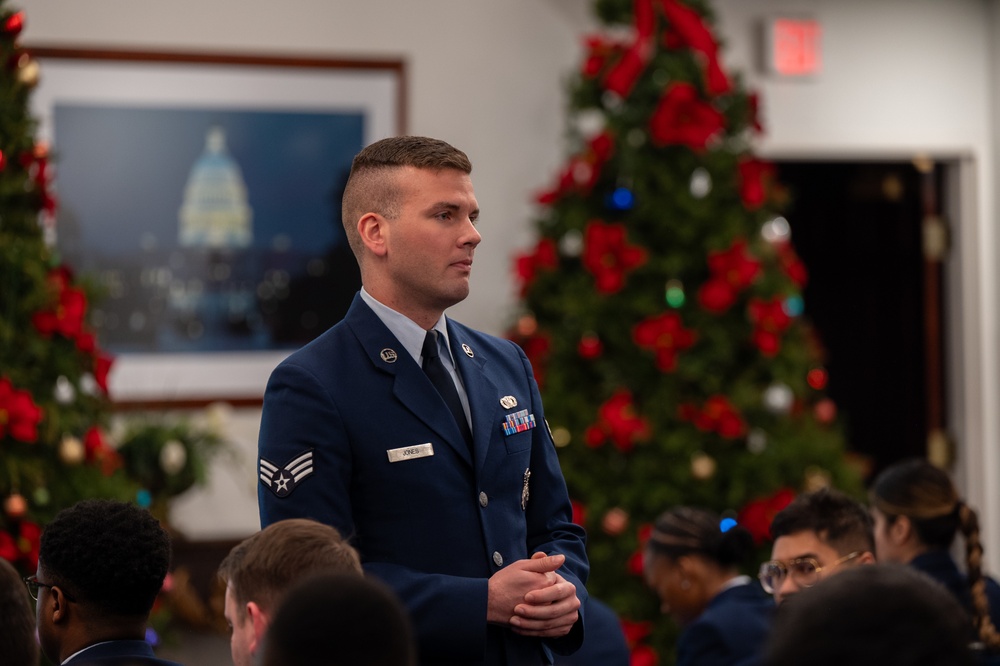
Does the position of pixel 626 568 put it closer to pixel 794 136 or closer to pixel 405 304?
pixel 794 136

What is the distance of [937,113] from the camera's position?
523 cm

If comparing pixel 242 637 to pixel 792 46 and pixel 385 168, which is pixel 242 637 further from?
pixel 792 46

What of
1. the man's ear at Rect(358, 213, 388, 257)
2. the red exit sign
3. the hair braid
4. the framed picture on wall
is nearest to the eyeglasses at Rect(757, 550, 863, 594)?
the hair braid

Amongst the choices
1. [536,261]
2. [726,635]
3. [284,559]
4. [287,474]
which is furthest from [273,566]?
[536,261]

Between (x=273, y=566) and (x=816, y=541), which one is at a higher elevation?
(x=273, y=566)

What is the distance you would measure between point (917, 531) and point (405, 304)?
1617mm

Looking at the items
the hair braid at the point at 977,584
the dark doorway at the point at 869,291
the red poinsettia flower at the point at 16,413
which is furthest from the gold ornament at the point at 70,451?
the dark doorway at the point at 869,291

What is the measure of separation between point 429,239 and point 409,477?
34 cm

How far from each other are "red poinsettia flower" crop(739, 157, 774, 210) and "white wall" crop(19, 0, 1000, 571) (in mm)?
772

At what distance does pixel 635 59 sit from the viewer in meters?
4.21

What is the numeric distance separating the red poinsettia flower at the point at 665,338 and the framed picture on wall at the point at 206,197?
41.7 inches

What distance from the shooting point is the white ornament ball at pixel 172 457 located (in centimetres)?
390

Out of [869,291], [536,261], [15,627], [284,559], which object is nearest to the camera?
[15,627]

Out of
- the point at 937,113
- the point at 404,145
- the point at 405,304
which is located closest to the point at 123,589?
the point at 405,304
